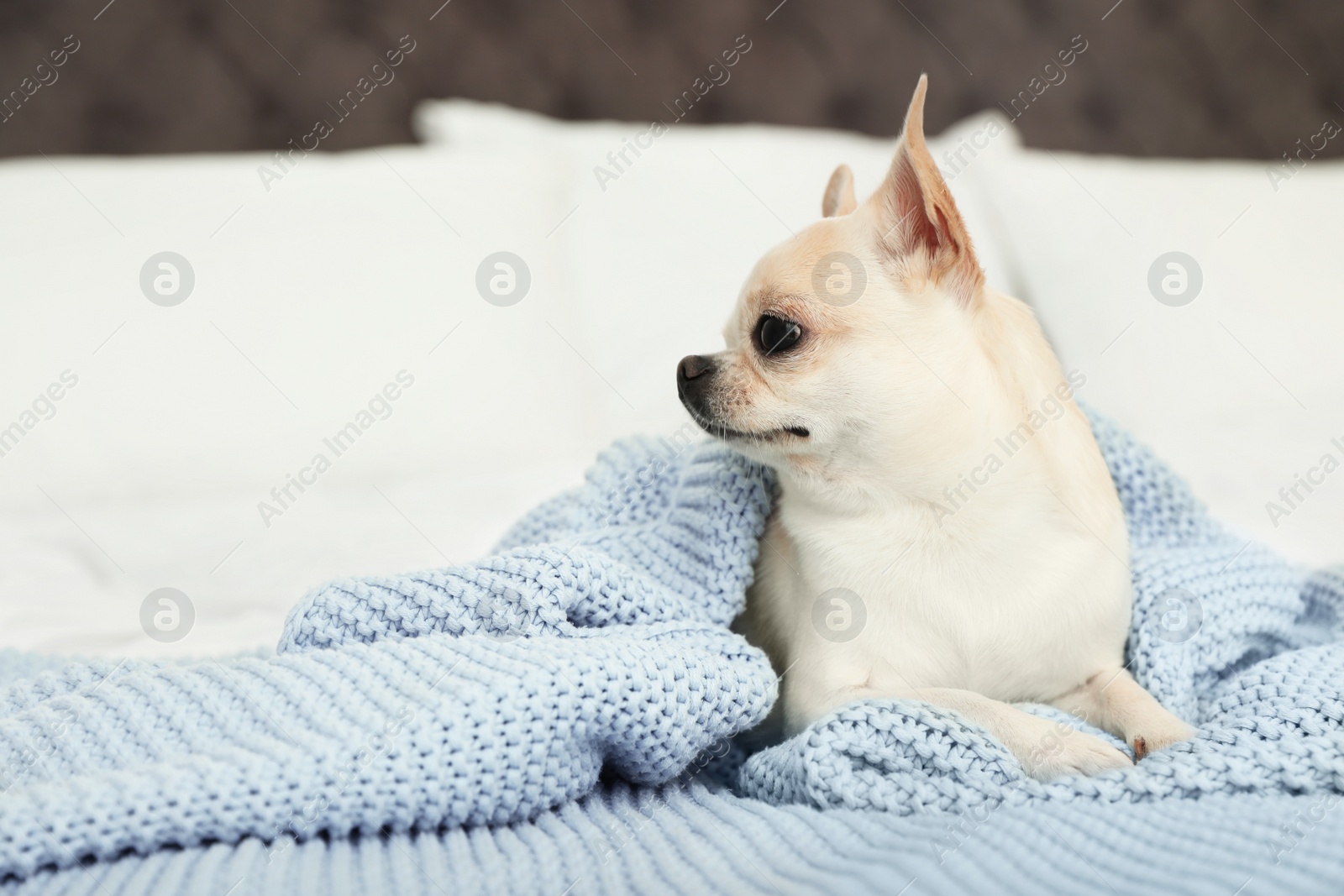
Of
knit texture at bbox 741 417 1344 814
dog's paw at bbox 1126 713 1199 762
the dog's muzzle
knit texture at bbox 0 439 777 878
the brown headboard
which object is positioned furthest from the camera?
the brown headboard

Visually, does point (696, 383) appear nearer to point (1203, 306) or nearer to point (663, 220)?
point (663, 220)

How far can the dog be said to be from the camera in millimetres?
978

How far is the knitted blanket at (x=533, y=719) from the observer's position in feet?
2.22

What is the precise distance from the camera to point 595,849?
698mm

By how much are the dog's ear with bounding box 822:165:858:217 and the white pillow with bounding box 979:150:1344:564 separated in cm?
88

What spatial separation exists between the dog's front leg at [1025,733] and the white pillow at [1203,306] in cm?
94

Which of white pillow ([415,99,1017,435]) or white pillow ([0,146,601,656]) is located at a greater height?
white pillow ([415,99,1017,435])

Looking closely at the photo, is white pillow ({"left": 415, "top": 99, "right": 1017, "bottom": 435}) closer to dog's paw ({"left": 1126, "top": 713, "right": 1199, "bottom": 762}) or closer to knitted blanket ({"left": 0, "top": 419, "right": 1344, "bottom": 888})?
knitted blanket ({"left": 0, "top": 419, "right": 1344, "bottom": 888})

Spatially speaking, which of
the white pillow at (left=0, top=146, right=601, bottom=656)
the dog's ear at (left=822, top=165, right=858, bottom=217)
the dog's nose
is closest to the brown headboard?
the white pillow at (left=0, top=146, right=601, bottom=656)

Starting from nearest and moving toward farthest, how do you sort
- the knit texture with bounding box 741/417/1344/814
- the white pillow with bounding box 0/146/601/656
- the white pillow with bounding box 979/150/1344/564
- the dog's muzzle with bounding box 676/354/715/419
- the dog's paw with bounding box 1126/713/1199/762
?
the knit texture with bounding box 741/417/1344/814
the dog's paw with bounding box 1126/713/1199/762
the dog's muzzle with bounding box 676/354/715/419
the white pillow with bounding box 0/146/601/656
the white pillow with bounding box 979/150/1344/564

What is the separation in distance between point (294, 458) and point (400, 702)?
0.94 meters

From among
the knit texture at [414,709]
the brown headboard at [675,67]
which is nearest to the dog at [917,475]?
the knit texture at [414,709]

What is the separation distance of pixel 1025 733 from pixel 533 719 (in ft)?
1.46

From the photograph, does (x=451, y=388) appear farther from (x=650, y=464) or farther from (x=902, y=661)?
(x=902, y=661)
